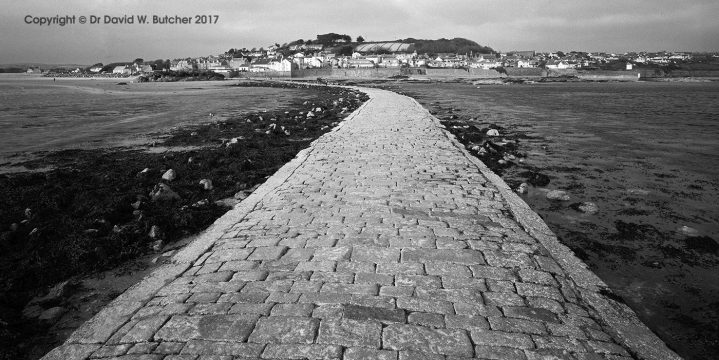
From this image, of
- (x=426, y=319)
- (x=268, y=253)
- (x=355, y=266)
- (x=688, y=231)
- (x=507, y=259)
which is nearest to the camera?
(x=426, y=319)

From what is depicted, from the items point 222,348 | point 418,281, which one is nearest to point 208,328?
point 222,348

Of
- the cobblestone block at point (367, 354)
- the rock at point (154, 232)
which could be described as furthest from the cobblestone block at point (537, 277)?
the rock at point (154, 232)

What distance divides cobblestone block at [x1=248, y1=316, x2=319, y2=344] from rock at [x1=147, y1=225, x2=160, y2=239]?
9.22 ft

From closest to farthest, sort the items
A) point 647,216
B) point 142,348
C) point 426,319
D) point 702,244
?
point 142,348, point 426,319, point 702,244, point 647,216

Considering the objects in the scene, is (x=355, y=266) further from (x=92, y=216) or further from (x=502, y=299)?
(x=92, y=216)

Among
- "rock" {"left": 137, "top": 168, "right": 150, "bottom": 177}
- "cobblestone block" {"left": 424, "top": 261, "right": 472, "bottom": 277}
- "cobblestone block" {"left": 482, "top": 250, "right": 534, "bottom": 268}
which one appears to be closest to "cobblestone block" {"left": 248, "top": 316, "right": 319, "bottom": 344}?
"cobblestone block" {"left": 424, "top": 261, "right": 472, "bottom": 277}

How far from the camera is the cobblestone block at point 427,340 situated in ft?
9.04

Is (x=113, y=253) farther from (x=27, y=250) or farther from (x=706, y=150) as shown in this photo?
(x=706, y=150)

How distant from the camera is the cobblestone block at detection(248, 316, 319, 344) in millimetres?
2852

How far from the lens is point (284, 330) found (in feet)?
9.74

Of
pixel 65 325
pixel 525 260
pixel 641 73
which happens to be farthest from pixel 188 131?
pixel 641 73

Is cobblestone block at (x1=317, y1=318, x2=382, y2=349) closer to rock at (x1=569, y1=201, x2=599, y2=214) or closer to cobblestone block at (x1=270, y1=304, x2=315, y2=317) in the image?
cobblestone block at (x1=270, y1=304, x2=315, y2=317)

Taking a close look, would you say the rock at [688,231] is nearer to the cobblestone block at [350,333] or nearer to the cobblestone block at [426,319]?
the cobblestone block at [426,319]

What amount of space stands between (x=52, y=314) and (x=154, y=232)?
1.68 metres
